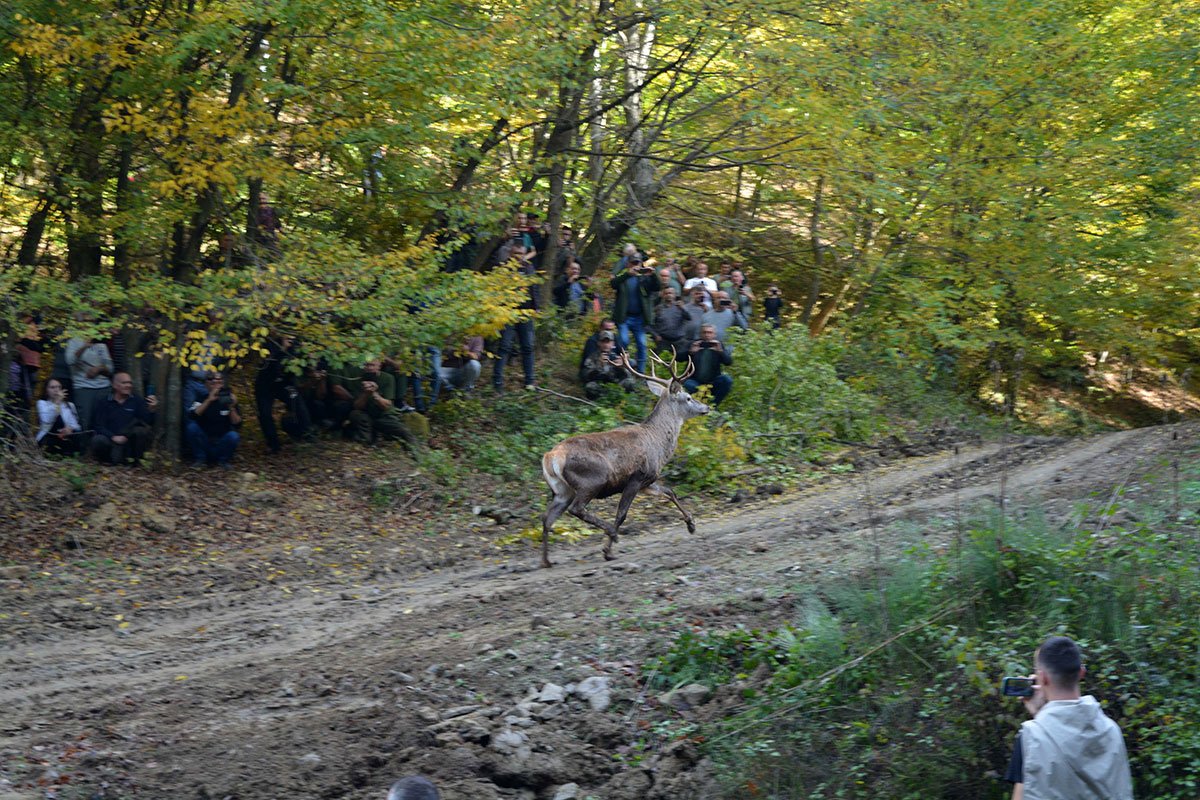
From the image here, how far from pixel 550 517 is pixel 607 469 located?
84cm

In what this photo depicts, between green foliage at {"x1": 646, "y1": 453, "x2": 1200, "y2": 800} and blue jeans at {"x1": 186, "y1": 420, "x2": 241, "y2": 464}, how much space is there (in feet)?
29.0

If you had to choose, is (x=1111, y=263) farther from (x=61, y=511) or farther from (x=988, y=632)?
(x=61, y=511)

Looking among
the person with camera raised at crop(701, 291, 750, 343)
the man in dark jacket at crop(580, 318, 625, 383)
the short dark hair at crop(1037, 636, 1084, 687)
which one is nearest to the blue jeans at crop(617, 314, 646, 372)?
the man in dark jacket at crop(580, 318, 625, 383)

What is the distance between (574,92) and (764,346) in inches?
201

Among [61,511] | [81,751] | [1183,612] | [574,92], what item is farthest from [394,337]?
[1183,612]

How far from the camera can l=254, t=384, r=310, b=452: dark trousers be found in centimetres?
1639

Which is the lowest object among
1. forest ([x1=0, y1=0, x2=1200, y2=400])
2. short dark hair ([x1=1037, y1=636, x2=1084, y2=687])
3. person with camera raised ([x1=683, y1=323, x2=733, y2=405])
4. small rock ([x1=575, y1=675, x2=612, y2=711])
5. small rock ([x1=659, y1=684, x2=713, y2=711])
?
small rock ([x1=575, y1=675, x2=612, y2=711])

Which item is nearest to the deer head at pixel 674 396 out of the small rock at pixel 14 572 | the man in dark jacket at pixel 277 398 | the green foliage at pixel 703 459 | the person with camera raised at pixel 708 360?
the green foliage at pixel 703 459

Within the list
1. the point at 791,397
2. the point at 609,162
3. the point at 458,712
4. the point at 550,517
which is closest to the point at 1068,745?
the point at 458,712

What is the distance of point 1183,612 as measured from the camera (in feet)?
A: 24.4

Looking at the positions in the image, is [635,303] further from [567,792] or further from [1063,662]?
[1063,662]

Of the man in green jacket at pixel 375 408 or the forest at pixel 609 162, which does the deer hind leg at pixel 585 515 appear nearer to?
the forest at pixel 609 162

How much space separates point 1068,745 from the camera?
5.05 m

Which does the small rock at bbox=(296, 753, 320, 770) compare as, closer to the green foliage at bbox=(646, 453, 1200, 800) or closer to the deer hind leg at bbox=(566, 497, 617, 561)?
the green foliage at bbox=(646, 453, 1200, 800)
